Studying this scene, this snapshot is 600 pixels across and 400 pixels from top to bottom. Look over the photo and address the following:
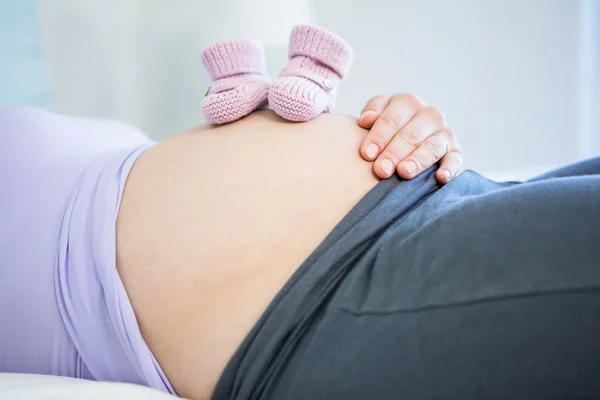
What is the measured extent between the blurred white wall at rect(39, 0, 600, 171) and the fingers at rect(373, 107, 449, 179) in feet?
2.18

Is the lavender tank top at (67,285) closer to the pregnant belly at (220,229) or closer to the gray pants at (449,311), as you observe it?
the pregnant belly at (220,229)

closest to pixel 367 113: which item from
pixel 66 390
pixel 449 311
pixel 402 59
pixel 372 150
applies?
pixel 372 150

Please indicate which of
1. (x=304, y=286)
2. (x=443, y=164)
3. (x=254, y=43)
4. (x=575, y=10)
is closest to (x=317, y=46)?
(x=254, y=43)

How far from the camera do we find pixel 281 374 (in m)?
0.52

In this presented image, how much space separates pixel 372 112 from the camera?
805mm

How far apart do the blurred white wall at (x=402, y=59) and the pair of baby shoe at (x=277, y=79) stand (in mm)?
537

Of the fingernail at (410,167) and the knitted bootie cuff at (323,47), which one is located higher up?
the knitted bootie cuff at (323,47)

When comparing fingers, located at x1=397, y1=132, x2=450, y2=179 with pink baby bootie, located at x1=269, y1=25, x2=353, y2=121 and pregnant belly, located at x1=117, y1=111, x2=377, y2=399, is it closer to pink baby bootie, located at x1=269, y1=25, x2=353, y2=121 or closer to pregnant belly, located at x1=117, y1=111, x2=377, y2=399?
pregnant belly, located at x1=117, y1=111, x2=377, y2=399

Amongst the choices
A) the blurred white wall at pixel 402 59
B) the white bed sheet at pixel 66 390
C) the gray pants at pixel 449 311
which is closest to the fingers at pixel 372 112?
the gray pants at pixel 449 311

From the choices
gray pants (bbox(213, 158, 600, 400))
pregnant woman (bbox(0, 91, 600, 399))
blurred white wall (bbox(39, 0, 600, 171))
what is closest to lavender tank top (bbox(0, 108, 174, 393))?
pregnant woman (bbox(0, 91, 600, 399))

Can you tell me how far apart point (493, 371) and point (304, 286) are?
21 centimetres

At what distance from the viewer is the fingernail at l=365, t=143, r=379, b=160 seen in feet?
2.34

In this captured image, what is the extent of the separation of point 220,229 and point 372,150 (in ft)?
0.82

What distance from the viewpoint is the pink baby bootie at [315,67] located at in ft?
2.50
